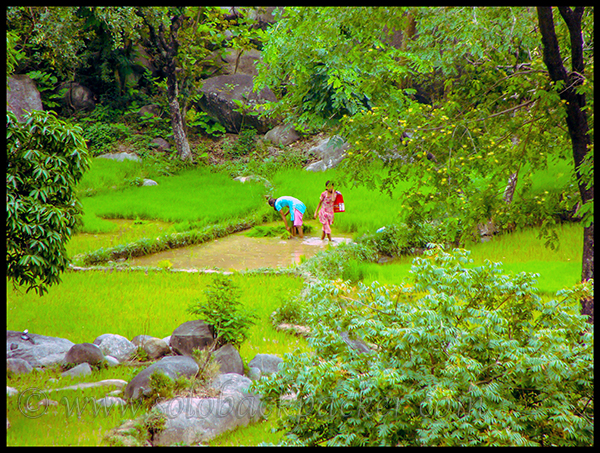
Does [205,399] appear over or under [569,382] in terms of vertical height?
under

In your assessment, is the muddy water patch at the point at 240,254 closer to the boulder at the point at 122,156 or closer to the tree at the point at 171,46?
the tree at the point at 171,46

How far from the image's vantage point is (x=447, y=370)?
2.55 m

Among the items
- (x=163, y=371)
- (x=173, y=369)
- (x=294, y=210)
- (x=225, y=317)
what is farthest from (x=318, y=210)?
(x=163, y=371)

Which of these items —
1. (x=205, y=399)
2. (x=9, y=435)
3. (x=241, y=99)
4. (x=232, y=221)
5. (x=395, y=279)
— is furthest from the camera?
(x=241, y=99)

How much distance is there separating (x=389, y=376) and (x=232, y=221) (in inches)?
406

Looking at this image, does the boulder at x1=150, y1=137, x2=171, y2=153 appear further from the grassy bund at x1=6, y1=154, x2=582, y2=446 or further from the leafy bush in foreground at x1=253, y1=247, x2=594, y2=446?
the leafy bush in foreground at x1=253, y1=247, x2=594, y2=446

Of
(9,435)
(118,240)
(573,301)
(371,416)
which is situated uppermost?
(118,240)

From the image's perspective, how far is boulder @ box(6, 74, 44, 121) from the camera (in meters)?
18.1

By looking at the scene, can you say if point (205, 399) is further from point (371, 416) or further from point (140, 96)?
point (140, 96)

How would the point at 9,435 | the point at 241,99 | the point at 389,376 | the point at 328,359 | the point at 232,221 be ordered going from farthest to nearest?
the point at 241,99 → the point at 232,221 → the point at 9,435 → the point at 328,359 → the point at 389,376

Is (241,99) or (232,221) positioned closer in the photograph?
(232,221)

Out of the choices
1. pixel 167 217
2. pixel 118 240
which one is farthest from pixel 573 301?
pixel 167 217

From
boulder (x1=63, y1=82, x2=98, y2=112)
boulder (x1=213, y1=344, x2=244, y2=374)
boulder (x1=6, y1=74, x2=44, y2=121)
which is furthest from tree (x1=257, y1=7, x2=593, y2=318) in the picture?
boulder (x1=63, y1=82, x2=98, y2=112)

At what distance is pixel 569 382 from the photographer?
266 cm
